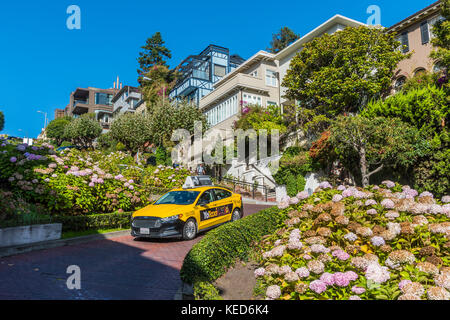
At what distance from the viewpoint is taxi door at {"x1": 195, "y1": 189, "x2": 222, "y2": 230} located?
10671 millimetres

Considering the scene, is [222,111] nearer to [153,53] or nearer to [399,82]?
[399,82]

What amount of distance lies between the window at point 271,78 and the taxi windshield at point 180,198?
25.5 m

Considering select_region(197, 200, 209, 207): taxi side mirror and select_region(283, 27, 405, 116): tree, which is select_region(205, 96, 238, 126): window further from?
select_region(197, 200, 209, 207): taxi side mirror

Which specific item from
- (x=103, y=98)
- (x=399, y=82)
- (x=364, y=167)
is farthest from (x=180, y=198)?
(x=103, y=98)

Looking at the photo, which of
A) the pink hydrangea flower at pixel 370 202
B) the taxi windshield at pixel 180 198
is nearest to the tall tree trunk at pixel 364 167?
the taxi windshield at pixel 180 198

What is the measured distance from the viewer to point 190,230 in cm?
1013

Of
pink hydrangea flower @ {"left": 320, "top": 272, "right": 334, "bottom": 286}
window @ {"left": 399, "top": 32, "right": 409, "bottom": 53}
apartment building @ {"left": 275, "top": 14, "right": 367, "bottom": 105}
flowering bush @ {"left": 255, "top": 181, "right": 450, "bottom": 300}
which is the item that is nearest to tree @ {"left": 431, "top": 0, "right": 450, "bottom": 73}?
window @ {"left": 399, "top": 32, "right": 409, "bottom": 53}

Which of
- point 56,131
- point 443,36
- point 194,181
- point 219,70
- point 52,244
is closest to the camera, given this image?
point 52,244

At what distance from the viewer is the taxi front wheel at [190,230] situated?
9.90 metres

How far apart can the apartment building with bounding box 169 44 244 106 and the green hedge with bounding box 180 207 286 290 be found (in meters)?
39.5

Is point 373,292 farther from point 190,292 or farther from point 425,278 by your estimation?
point 190,292

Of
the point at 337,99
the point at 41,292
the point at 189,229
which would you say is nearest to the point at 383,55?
the point at 337,99

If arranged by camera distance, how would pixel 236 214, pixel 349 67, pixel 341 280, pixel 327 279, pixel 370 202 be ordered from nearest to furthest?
pixel 341 280 → pixel 327 279 → pixel 370 202 → pixel 236 214 → pixel 349 67

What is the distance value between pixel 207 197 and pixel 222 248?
4.67 metres
